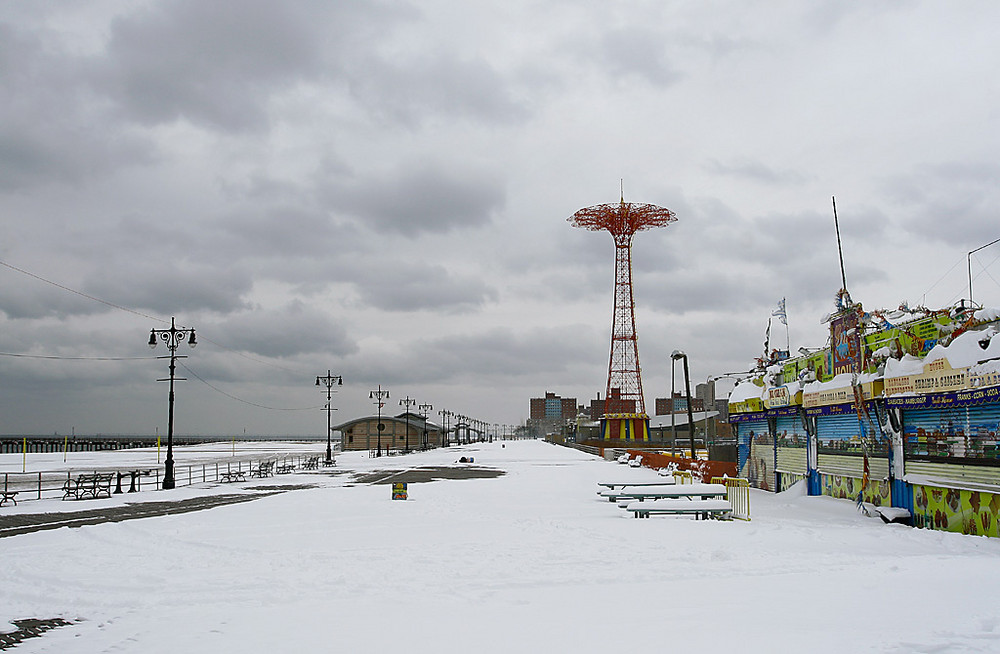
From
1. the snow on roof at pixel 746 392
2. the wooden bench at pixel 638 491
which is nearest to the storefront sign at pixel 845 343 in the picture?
the wooden bench at pixel 638 491

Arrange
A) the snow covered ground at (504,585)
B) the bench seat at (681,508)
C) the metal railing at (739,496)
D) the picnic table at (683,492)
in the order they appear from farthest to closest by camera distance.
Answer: the picnic table at (683,492), the metal railing at (739,496), the bench seat at (681,508), the snow covered ground at (504,585)

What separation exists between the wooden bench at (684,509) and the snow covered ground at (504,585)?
292 mm

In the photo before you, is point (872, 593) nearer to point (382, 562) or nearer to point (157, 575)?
point (382, 562)

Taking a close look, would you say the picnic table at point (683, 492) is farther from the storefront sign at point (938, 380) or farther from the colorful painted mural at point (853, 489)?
the storefront sign at point (938, 380)

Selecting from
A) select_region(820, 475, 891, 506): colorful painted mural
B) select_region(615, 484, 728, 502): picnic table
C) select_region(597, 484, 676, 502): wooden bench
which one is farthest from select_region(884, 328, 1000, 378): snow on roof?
select_region(597, 484, 676, 502): wooden bench

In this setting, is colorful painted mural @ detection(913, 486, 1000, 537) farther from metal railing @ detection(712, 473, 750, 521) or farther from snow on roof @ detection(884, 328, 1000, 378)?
metal railing @ detection(712, 473, 750, 521)

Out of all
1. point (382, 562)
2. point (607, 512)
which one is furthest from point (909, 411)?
point (382, 562)

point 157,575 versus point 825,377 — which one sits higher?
point 825,377

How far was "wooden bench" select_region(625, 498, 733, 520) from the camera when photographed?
17.4 meters

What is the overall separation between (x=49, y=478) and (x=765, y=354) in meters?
36.2

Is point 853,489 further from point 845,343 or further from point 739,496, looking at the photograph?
point 739,496

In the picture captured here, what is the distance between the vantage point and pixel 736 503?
60.0ft

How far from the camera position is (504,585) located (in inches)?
401

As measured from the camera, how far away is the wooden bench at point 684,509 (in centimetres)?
1739
